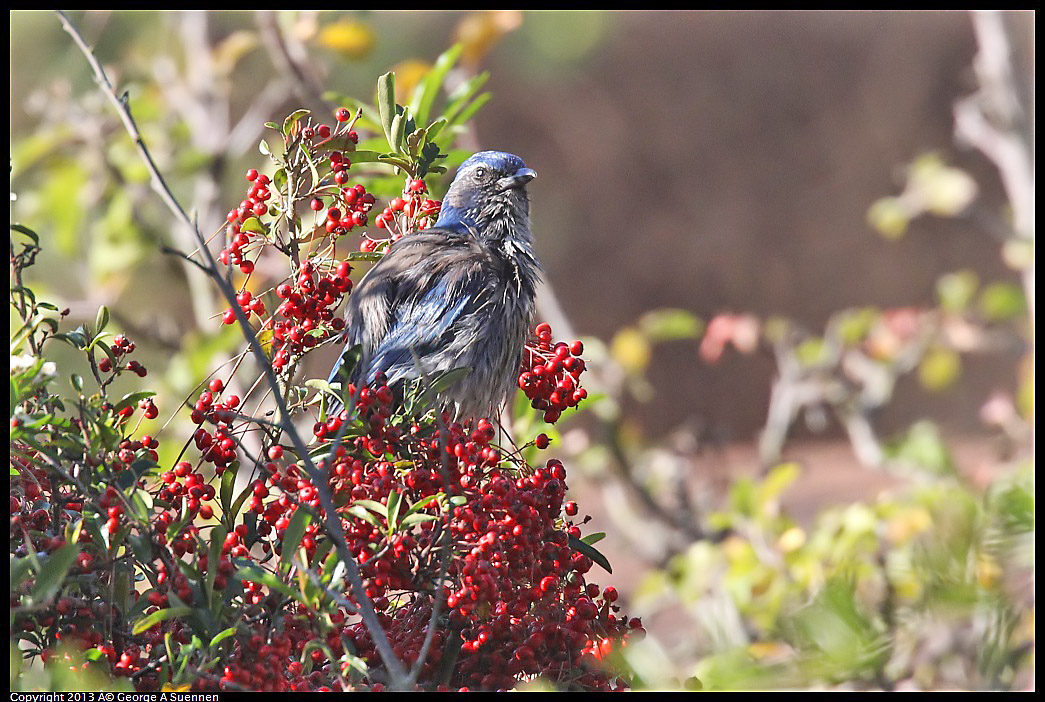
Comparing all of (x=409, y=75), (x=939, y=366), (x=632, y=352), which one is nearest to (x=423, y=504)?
(x=409, y=75)

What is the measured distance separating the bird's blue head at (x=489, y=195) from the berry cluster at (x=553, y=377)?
1005mm

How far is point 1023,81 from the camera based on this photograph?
3.31m

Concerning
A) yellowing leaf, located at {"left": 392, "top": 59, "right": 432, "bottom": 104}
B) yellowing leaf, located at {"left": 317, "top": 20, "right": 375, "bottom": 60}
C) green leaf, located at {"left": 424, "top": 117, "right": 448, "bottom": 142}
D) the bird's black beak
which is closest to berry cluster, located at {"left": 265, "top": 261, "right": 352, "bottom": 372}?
green leaf, located at {"left": 424, "top": 117, "right": 448, "bottom": 142}

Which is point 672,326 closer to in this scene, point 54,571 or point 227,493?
point 227,493

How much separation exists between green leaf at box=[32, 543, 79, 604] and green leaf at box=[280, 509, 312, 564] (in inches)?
9.9

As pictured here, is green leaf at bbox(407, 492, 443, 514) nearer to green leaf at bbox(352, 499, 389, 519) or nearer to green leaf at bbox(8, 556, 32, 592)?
green leaf at bbox(352, 499, 389, 519)

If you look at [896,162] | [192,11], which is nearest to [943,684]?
[192,11]

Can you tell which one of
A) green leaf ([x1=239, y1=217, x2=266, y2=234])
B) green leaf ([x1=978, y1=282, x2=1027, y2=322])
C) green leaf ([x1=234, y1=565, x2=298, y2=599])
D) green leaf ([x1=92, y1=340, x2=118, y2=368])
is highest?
green leaf ([x1=978, y1=282, x2=1027, y2=322])

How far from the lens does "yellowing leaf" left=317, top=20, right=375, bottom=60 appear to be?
3285 mm

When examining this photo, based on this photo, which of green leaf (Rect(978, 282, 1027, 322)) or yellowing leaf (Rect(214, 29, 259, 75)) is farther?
green leaf (Rect(978, 282, 1027, 322))

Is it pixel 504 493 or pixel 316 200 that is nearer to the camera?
pixel 504 493

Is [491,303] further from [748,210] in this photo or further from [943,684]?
[748,210]

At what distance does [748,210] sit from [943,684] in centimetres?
759

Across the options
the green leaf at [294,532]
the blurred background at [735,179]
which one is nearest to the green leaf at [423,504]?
the green leaf at [294,532]
